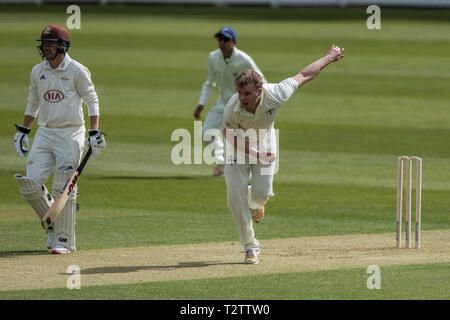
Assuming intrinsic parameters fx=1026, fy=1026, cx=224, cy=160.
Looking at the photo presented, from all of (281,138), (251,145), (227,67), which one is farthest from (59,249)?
(281,138)

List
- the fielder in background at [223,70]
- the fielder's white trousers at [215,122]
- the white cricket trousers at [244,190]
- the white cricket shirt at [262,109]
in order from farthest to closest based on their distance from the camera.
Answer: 1. the fielder's white trousers at [215,122]
2. the fielder in background at [223,70]
3. the white cricket trousers at [244,190]
4. the white cricket shirt at [262,109]

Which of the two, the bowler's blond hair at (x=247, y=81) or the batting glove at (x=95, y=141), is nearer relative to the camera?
the bowler's blond hair at (x=247, y=81)

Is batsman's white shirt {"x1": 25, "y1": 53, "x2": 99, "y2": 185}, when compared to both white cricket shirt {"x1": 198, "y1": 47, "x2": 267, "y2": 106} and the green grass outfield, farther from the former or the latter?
white cricket shirt {"x1": 198, "y1": 47, "x2": 267, "y2": 106}

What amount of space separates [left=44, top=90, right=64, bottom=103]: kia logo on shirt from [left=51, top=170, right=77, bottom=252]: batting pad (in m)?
0.65

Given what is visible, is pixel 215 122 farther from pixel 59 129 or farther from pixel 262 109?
pixel 262 109

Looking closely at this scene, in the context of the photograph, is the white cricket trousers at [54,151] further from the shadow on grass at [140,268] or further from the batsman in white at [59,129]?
the shadow on grass at [140,268]

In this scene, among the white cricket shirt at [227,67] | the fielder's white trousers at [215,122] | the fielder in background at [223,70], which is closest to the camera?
the fielder in background at [223,70]

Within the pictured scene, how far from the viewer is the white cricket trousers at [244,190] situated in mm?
8711

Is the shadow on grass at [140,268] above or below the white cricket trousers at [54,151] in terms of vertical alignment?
below

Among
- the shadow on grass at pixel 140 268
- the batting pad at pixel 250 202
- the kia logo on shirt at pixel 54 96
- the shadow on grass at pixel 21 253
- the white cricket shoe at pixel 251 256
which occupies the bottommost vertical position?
the shadow on grass at pixel 140 268

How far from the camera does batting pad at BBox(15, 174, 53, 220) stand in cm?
920

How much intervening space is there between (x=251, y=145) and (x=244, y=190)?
0.39m

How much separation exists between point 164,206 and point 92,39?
20.3 m

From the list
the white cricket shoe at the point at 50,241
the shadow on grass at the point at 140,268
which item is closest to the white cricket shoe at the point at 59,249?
the white cricket shoe at the point at 50,241
